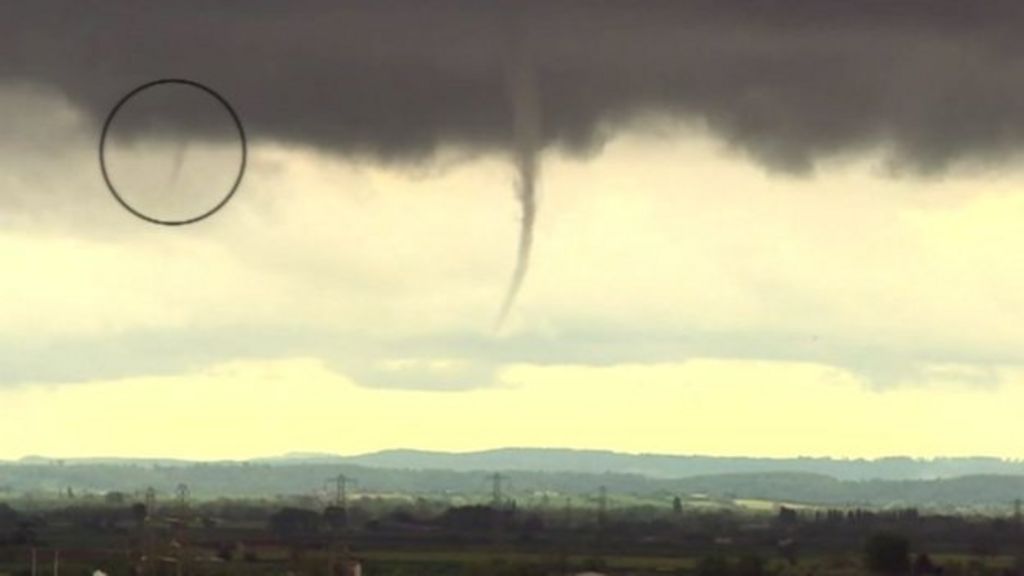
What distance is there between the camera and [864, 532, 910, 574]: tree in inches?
6127

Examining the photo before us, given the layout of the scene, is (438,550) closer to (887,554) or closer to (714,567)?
(714,567)

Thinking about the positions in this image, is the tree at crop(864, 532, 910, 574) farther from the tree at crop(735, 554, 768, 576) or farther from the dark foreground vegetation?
the tree at crop(735, 554, 768, 576)

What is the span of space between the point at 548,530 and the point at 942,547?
34.7m

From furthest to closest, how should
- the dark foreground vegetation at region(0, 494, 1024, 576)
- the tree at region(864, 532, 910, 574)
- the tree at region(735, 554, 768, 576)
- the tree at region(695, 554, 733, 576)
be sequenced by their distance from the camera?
the tree at region(864, 532, 910, 574), the tree at region(735, 554, 768, 576), the tree at region(695, 554, 733, 576), the dark foreground vegetation at region(0, 494, 1024, 576)

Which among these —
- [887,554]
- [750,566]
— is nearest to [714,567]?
[750,566]

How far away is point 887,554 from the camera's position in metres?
165

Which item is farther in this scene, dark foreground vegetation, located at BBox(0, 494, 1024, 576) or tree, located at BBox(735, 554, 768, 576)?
tree, located at BBox(735, 554, 768, 576)

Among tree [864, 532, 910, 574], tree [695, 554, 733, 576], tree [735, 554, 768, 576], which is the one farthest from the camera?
tree [864, 532, 910, 574]

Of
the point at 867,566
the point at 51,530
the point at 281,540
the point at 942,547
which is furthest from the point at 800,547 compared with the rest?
the point at 51,530

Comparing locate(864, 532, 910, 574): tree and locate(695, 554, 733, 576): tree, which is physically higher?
locate(864, 532, 910, 574): tree

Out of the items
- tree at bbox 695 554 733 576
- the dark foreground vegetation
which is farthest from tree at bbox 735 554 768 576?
tree at bbox 695 554 733 576

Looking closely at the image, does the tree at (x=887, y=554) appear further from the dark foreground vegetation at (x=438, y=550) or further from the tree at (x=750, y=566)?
the tree at (x=750, y=566)

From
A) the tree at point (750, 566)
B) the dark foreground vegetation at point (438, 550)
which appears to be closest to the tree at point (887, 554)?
the dark foreground vegetation at point (438, 550)

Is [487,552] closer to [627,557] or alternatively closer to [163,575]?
[627,557]
